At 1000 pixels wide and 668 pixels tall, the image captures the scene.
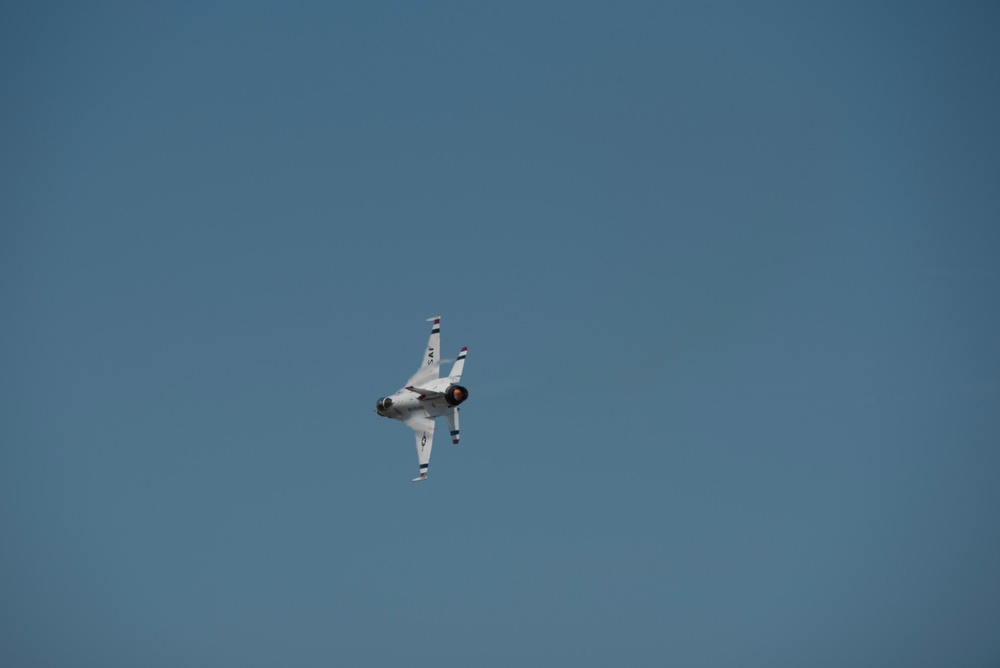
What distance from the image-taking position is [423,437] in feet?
461

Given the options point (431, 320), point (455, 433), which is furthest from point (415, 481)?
point (431, 320)

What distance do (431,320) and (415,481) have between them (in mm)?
15434

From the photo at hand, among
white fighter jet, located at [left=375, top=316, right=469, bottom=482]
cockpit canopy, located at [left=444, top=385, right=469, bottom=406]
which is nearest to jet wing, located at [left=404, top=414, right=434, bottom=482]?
white fighter jet, located at [left=375, top=316, right=469, bottom=482]

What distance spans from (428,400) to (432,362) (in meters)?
6.50

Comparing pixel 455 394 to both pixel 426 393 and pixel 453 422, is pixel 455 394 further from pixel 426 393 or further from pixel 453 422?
pixel 453 422

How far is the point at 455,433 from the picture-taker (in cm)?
13725

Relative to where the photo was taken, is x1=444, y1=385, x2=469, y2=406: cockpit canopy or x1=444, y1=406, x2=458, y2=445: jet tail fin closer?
x1=444, y1=385, x2=469, y2=406: cockpit canopy

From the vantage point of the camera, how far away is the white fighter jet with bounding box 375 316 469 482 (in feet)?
447

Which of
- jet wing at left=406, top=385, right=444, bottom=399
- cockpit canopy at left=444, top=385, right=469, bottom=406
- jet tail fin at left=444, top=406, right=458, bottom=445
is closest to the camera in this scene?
cockpit canopy at left=444, top=385, right=469, bottom=406

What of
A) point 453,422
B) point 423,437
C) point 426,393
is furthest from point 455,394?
point 423,437

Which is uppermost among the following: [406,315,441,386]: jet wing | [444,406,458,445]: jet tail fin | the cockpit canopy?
[406,315,441,386]: jet wing

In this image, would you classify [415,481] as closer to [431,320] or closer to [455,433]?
[455,433]

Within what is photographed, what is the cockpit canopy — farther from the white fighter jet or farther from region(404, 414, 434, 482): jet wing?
region(404, 414, 434, 482): jet wing

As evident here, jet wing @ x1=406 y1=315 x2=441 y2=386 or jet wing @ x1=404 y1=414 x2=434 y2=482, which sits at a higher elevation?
jet wing @ x1=406 y1=315 x2=441 y2=386
